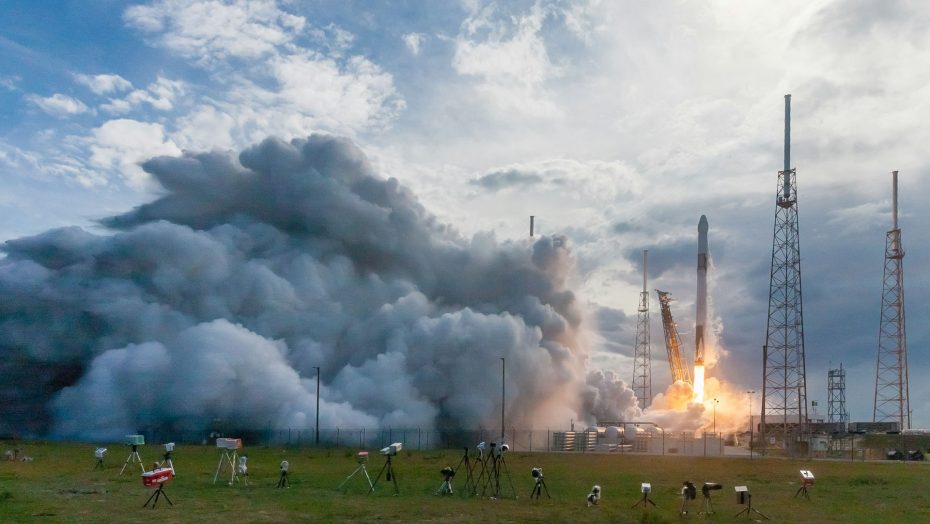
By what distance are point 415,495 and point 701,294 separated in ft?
306

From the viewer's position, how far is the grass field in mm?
31125

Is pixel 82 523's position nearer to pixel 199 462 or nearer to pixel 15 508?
pixel 15 508

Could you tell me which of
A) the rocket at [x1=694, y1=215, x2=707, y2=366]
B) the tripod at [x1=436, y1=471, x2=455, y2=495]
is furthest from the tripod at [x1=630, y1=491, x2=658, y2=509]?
the rocket at [x1=694, y1=215, x2=707, y2=366]

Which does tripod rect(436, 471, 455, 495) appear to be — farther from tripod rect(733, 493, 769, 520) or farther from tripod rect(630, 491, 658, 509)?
tripod rect(733, 493, 769, 520)

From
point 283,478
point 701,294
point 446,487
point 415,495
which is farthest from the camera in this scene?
point 701,294

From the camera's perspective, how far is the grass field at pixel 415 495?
31125 mm

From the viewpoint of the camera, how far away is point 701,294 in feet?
410

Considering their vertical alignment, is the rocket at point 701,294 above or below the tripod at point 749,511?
above

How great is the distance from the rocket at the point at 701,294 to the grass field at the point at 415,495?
57558 millimetres

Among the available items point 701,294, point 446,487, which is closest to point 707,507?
point 446,487

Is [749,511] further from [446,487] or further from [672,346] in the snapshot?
[672,346]

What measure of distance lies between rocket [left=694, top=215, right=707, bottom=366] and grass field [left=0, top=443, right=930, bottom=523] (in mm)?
57558

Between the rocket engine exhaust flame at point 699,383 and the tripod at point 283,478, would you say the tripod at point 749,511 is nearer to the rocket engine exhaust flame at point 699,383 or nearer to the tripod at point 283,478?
the tripod at point 283,478

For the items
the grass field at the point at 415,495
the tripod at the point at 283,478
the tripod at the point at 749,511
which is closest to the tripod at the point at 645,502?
the grass field at the point at 415,495
